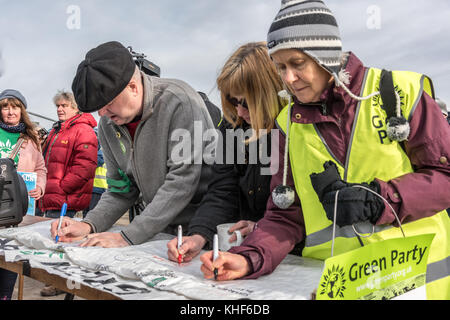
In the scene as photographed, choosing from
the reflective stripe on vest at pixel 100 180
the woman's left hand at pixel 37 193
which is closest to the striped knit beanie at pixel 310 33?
the woman's left hand at pixel 37 193

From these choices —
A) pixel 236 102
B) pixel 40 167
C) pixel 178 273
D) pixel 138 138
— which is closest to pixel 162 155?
pixel 138 138

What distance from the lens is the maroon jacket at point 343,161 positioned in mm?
1033

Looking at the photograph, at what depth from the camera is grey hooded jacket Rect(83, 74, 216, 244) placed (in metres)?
1.71

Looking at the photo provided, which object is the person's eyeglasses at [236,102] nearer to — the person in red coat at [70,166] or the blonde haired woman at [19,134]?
the person in red coat at [70,166]

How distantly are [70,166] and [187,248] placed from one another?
2.51 metres

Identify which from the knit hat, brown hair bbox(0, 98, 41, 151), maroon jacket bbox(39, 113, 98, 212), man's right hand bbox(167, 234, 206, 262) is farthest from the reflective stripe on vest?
man's right hand bbox(167, 234, 206, 262)

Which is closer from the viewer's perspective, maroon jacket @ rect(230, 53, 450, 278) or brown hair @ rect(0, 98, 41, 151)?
maroon jacket @ rect(230, 53, 450, 278)

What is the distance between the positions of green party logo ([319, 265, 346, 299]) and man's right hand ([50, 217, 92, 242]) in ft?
4.12

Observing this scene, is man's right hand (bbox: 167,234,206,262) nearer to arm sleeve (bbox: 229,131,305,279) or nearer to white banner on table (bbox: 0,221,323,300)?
white banner on table (bbox: 0,221,323,300)

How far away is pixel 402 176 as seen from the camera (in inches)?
42.1

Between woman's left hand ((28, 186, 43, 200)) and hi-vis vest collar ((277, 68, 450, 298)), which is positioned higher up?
hi-vis vest collar ((277, 68, 450, 298))
